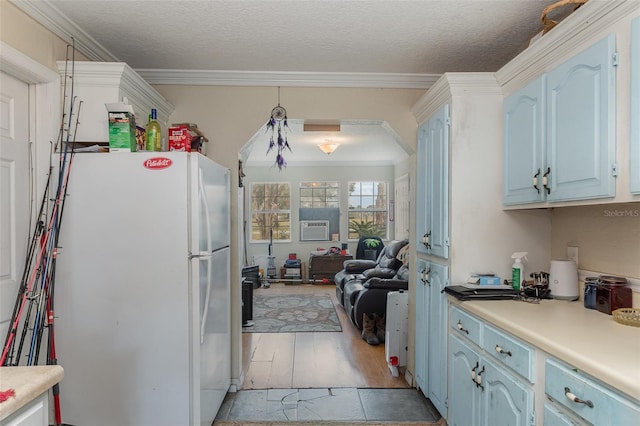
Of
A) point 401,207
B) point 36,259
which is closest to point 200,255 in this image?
point 36,259

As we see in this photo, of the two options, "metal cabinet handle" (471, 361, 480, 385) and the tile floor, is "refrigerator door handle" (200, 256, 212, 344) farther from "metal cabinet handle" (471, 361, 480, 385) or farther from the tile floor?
"metal cabinet handle" (471, 361, 480, 385)

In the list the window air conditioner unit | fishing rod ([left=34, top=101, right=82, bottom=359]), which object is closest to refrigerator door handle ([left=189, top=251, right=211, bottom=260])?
fishing rod ([left=34, top=101, right=82, bottom=359])

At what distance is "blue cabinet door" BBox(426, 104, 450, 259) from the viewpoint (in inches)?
92.7

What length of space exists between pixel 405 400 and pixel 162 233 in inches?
82.5

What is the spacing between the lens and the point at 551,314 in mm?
1735

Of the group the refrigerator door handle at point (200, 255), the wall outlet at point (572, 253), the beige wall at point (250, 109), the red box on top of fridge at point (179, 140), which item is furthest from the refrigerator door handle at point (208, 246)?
the wall outlet at point (572, 253)

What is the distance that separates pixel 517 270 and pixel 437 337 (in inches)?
26.3

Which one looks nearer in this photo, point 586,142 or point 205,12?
point 586,142

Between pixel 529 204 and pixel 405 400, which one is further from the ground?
pixel 529 204

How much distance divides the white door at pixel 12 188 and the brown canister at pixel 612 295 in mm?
2832

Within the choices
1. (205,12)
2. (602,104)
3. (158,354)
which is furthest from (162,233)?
(602,104)

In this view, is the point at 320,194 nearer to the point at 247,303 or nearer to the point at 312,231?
the point at 312,231

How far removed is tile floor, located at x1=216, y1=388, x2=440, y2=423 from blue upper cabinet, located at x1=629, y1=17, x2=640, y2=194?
76.7 inches

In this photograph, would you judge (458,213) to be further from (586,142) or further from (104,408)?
(104,408)
